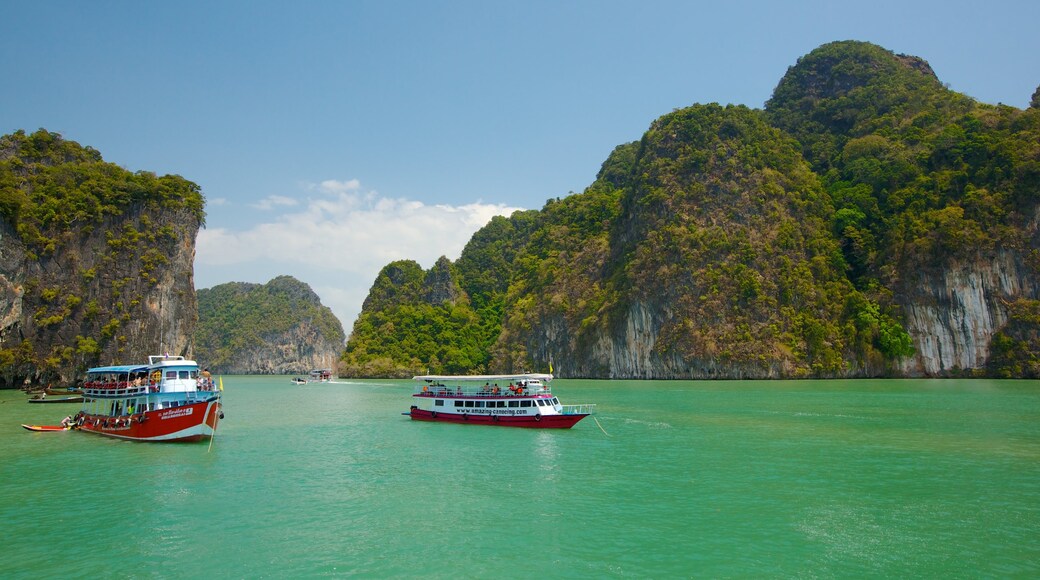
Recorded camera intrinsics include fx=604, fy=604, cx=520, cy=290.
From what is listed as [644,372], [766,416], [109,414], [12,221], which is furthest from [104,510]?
[644,372]

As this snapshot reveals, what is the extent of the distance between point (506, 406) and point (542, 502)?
18180 millimetres

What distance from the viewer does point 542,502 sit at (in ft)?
60.4

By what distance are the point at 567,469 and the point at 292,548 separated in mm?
11494

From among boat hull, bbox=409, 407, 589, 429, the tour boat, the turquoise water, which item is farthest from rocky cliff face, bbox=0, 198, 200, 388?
boat hull, bbox=409, 407, 589, 429

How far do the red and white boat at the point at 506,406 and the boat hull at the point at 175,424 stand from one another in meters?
14.1

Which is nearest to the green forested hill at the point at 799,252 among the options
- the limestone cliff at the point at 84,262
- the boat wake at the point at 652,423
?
the boat wake at the point at 652,423

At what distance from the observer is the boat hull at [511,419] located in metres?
34.2

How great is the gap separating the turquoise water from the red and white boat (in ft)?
4.97

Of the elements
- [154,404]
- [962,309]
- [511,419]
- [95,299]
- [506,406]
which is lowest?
[511,419]

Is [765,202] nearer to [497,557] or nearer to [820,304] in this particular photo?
[820,304]

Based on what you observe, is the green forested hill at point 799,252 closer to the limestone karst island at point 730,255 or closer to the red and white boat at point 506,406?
the limestone karst island at point 730,255

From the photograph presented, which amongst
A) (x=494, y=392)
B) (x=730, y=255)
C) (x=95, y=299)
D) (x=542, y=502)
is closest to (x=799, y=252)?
(x=730, y=255)

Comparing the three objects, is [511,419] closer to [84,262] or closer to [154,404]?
[154,404]

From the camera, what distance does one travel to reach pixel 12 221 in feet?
201
